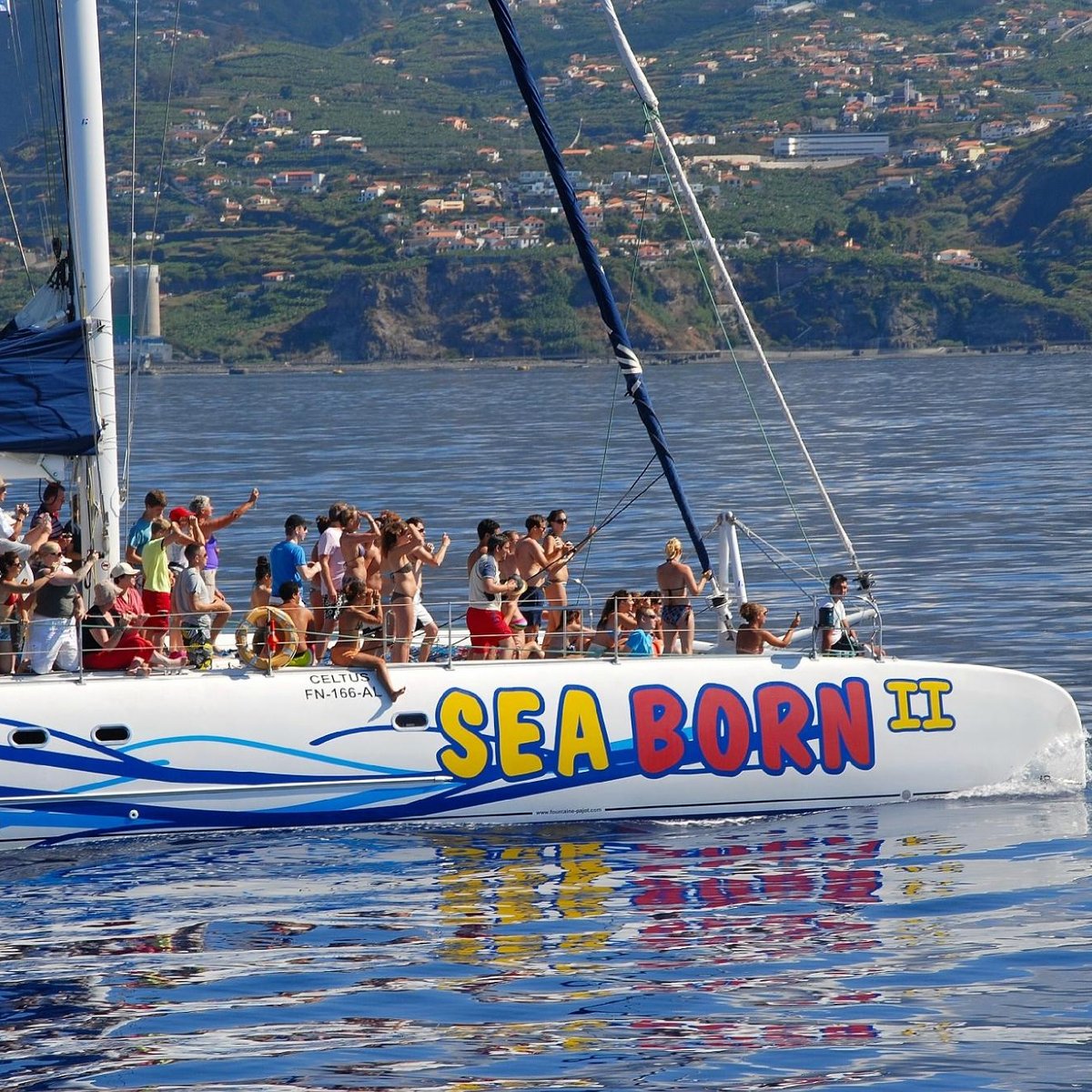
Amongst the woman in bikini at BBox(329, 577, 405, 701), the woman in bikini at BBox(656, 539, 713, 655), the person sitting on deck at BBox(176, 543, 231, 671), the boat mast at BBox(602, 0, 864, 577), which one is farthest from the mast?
the person sitting on deck at BBox(176, 543, 231, 671)

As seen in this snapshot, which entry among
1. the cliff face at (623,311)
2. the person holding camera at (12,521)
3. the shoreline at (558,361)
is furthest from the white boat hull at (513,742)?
the cliff face at (623,311)

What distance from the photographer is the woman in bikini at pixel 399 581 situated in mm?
16453

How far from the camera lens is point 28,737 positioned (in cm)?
1524

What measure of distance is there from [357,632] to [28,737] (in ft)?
8.70

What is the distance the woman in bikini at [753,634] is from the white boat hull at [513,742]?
0.34 meters

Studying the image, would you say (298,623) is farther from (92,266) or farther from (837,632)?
(837,632)

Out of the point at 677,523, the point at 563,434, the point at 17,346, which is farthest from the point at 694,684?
the point at 563,434

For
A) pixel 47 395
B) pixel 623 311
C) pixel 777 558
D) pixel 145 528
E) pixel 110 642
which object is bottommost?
pixel 110 642

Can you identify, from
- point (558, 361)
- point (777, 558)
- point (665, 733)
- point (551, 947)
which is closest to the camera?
point (551, 947)

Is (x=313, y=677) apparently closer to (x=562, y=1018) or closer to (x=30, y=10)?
(x=562, y=1018)

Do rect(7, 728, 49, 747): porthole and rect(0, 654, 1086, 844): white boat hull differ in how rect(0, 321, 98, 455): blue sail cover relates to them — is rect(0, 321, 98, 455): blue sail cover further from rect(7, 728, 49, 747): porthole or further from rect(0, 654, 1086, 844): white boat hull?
rect(7, 728, 49, 747): porthole

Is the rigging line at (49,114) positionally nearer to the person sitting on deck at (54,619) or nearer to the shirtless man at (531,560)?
the person sitting on deck at (54,619)

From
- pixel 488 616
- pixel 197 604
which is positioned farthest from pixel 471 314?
pixel 197 604

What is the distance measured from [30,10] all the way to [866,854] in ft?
34.2
